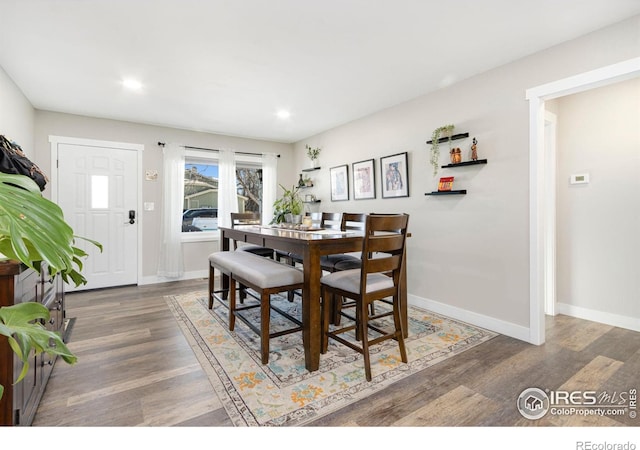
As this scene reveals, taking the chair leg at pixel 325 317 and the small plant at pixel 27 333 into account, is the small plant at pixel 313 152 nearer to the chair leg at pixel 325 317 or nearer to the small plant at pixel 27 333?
the chair leg at pixel 325 317

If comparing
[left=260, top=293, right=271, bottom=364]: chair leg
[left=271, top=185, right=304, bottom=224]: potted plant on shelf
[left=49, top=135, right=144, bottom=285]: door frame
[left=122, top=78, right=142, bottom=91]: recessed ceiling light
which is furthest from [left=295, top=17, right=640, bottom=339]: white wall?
[left=49, top=135, right=144, bottom=285]: door frame

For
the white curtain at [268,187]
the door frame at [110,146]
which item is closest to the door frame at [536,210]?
the white curtain at [268,187]

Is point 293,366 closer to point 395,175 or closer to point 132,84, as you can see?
point 395,175

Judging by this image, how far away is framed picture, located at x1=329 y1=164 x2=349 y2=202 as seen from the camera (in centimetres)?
446

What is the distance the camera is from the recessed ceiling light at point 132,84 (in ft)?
9.80

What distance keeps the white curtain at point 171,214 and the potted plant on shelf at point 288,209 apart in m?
1.40

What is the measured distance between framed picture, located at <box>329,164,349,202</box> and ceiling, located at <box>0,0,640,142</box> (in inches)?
42.9

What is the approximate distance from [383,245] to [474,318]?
154 cm

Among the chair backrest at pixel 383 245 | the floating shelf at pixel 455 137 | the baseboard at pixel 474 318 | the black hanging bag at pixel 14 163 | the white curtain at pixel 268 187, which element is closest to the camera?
the chair backrest at pixel 383 245

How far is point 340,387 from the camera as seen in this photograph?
6.12 feet

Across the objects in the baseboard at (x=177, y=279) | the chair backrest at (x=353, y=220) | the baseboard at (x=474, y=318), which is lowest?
the baseboard at (x=474, y=318)

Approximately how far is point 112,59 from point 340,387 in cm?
304
